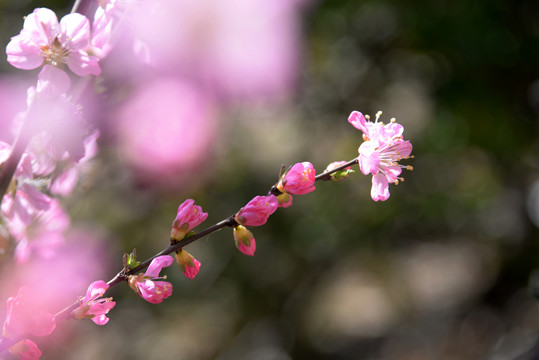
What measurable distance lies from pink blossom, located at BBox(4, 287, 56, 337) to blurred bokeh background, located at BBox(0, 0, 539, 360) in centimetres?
82

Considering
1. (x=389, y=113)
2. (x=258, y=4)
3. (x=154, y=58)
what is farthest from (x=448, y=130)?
(x=154, y=58)

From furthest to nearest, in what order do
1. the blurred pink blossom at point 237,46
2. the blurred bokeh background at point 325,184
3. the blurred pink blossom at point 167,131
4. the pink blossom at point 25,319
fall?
the blurred bokeh background at point 325,184 < the blurred pink blossom at point 237,46 < the blurred pink blossom at point 167,131 < the pink blossom at point 25,319

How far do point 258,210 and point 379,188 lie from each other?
0.10 m

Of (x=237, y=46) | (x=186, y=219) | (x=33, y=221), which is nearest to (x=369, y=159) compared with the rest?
(x=186, y=219)

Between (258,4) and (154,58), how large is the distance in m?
0.96

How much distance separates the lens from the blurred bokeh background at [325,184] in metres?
1.42

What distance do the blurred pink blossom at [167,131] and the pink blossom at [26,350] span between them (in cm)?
47

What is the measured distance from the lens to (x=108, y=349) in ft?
6.23

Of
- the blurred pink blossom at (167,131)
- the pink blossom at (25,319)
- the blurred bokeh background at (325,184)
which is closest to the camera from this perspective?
the pink blossom at (25,319)

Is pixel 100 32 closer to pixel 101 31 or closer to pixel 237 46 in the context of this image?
pixel 101 31

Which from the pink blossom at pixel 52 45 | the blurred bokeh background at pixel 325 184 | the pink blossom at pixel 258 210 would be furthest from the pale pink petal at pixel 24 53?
the blurred bokeh background at pixel 325 184

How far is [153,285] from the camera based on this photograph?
36cm

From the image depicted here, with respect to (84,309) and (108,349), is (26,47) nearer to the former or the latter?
(84,309)

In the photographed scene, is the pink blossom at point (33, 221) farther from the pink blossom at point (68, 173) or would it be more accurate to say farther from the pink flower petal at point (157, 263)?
the pink flower petal at point (157, 263)
